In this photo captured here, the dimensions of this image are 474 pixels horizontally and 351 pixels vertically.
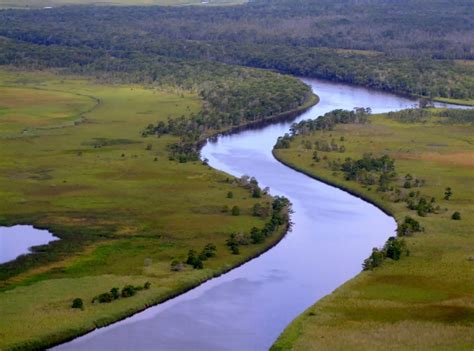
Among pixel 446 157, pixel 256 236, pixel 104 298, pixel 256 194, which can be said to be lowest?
pixel 104 298

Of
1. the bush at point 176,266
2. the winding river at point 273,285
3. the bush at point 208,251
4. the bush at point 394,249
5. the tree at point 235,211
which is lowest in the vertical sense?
the winding river at point 273,285

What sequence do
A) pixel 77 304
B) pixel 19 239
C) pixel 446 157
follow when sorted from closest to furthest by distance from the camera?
pixel 77 304, pixel 19 239, pixel 446 157

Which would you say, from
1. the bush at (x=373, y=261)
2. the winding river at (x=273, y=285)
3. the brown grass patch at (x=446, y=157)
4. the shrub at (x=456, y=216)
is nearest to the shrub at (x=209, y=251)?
the winding river at (x=273, y=285)

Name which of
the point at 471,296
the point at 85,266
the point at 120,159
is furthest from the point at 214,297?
the point at 120,159

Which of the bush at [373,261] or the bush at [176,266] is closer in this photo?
the bush at [176,266]

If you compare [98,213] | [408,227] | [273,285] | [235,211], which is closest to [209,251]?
[273,285]

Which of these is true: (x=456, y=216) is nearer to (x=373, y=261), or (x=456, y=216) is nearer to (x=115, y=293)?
(x=373, y=261)

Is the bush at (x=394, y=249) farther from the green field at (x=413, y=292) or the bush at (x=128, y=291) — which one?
the bush at (x=128, y=291)
